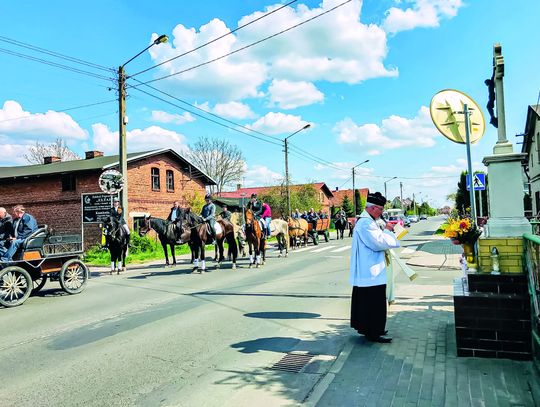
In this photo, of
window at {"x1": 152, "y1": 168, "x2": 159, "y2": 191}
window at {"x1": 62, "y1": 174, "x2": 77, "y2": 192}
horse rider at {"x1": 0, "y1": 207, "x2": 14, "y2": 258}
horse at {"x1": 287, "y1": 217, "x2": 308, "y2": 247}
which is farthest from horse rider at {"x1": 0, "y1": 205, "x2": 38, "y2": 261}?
window at {"x1": 152, "y1": 168, "x2": 159, "y2": 191}

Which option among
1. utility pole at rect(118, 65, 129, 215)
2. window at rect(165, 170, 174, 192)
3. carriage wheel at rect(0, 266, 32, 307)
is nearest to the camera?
carriage wheel at rect(0, 266, 32, 307)

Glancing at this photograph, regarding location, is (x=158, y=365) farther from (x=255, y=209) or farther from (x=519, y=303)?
(x=255, y=209)

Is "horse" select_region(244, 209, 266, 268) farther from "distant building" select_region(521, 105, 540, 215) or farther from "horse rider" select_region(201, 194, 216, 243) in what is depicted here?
"distant building" select_region(521, 105, 540, 215)

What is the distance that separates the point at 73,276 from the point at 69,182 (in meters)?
19.8

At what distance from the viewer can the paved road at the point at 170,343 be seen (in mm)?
4391

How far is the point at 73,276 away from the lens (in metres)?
11.0

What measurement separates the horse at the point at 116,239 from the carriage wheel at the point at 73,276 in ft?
11.4

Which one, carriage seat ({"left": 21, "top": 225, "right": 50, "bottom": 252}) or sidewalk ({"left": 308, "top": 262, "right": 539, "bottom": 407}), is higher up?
carriage seat ({"left": 21, "top": 225, "right": 50, "bottom": 252})

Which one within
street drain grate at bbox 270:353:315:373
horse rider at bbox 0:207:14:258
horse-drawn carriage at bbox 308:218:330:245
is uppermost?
horse rider at bbox 0:207:14:258

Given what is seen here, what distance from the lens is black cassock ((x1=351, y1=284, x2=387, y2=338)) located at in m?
5.60

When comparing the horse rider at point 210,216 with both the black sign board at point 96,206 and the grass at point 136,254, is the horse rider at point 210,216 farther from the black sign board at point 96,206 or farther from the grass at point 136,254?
the black sign board at point 96,206

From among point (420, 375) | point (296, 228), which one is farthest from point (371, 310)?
point (296, 228)

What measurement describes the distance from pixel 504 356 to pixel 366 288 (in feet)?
5.64

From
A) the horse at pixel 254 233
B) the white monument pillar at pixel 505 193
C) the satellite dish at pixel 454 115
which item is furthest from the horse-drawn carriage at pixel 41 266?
the white monument pillar at pixel 505 193
